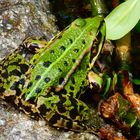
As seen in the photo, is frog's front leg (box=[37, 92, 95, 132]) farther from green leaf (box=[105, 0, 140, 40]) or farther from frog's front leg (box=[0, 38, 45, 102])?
green leaf (box=[105, 0, 140, 40])

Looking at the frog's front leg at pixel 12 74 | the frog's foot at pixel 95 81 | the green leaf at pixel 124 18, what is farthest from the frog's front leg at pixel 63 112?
the green leaf at pixel 124 18

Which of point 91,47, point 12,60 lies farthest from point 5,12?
point 91,47

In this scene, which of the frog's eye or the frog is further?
the frog's eye

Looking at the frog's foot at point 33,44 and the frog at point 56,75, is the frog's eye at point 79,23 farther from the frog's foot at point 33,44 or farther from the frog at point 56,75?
the frog's foot at point 33,44

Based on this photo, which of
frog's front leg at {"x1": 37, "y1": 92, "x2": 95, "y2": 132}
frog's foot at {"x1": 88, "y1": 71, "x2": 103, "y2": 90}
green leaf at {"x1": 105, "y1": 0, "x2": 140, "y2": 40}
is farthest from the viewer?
frog's foot at {"x1": 88, "y1": 71, "x2": 103, "y2": 90}

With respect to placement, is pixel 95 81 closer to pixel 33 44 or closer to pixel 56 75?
pixel 56 75

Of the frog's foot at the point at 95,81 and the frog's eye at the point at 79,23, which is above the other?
the frog's eye at the point at 79,23

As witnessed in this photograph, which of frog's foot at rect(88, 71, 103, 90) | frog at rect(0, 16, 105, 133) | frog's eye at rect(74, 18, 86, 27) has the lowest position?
frog's foot at rect(88, 71, 103, 90)

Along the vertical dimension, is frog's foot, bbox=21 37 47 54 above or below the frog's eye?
below

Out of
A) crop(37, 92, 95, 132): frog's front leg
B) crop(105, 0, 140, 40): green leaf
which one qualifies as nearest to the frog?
crop(37, 92, 95, 132): frog's front leg
